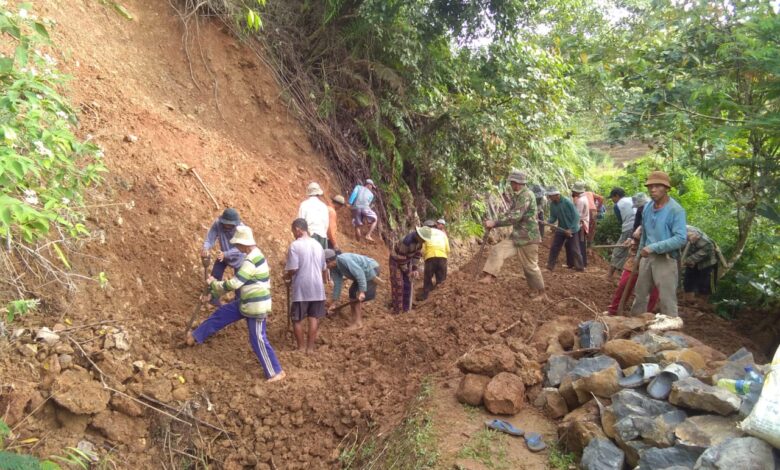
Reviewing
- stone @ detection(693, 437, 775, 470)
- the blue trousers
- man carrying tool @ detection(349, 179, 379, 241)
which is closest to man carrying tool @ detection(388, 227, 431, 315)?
the blue trousers

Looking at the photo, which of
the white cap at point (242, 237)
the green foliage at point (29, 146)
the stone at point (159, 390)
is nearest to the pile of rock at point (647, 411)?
the white cap at point (242, 237)

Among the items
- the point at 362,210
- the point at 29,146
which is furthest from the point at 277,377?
the point at 362,210

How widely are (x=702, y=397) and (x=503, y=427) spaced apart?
1.37m

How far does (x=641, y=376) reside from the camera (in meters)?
4.26

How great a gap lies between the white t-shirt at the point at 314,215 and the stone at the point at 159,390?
3.11m

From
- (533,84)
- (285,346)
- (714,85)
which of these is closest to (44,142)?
(285,346)

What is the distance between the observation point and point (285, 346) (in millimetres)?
6672

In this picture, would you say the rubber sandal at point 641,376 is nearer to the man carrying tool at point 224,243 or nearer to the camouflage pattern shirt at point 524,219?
the camouflage pattern shirt at point 524,219

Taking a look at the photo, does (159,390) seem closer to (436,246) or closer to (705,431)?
(436,246)

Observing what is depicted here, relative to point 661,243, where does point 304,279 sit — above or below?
below

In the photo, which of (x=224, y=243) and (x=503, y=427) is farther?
(x=224, y=243)

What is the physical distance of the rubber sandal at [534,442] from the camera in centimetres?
404

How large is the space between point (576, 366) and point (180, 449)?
12.2 ft

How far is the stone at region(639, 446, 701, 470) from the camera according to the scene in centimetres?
342
